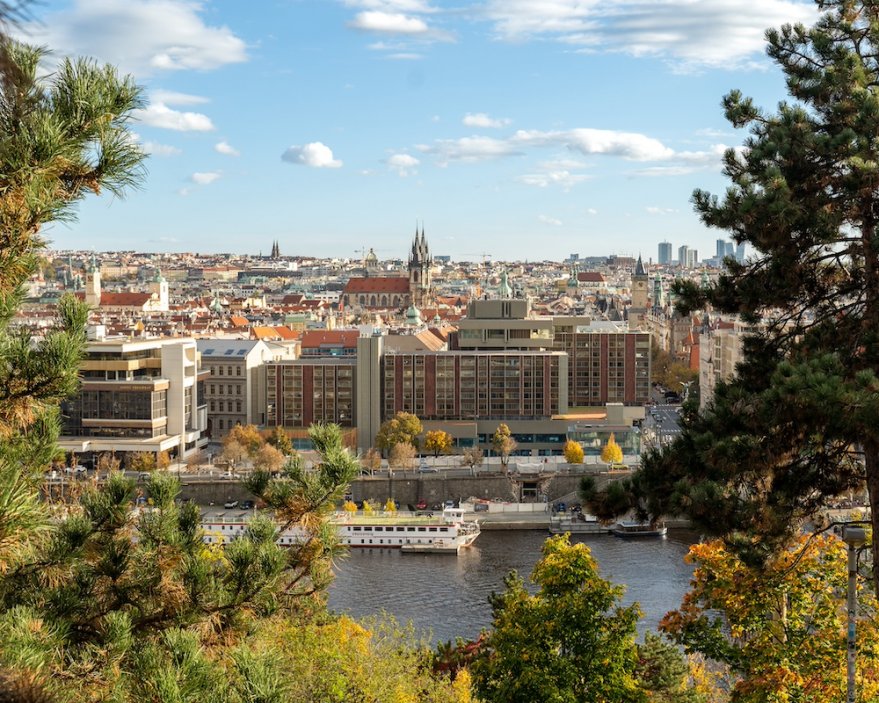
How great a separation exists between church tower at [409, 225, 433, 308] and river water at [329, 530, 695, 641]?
5300 centimetres

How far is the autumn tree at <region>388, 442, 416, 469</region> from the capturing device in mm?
27672

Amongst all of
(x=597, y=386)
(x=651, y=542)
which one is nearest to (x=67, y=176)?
(x=651, y=542)

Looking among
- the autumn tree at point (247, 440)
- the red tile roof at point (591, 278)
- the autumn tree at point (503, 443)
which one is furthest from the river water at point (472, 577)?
the red tile roof at point (591, 278)

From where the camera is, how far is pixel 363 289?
7844 centimetres

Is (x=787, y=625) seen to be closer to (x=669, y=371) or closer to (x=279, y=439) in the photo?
(x=279, y=439)

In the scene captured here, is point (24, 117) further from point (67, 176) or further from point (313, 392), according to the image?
point (313, 392)

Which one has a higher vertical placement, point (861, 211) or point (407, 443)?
point (861, 211)

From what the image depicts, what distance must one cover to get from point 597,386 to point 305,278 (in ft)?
338

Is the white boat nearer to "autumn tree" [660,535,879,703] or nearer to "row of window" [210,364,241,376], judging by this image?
"row of window" [210,364,241,376]

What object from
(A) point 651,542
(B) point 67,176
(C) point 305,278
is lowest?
(A) point 651,542

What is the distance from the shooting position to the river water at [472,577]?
16.3 metres

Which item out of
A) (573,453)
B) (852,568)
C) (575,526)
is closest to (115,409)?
(573,453)

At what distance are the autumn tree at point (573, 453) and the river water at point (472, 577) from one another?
465 cm

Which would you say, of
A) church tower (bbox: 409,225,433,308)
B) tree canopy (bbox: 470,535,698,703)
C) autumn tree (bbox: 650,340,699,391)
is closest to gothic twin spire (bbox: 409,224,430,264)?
church tower (bbox: 409,225,433,308)
